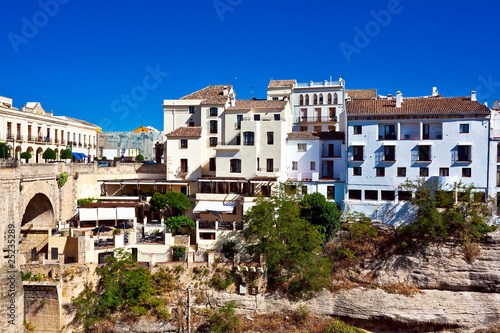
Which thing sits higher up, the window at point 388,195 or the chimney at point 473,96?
the chimney at point 473,96

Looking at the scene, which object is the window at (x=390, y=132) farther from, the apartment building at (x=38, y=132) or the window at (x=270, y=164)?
the apartment building at (x=38, y=132)

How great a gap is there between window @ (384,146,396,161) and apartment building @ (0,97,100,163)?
3290cm

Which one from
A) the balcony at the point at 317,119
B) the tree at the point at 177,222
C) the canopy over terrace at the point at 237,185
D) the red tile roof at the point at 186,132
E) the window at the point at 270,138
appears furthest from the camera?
the balcony at the point at 317,119

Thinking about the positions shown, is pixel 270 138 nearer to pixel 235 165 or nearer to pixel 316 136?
pixel 235 165

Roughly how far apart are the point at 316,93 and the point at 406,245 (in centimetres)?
2359

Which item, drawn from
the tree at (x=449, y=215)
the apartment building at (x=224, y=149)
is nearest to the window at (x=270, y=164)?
the apartment building at (x=224, y=149)

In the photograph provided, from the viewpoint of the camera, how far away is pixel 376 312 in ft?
91.5

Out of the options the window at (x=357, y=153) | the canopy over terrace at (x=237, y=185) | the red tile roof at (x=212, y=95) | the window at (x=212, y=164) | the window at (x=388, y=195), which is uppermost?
the red tile roof at (x=212, y=95)

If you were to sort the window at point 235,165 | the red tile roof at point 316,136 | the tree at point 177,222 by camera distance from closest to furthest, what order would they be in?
the tree at point 177,222, the window at point 235,165, the red tile roof at point 316,136

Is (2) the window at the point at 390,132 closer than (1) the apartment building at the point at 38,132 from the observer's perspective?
Yes

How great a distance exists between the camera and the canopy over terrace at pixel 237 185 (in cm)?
3378

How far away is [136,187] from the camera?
3775 centimetres

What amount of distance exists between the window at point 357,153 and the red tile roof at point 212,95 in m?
13.4

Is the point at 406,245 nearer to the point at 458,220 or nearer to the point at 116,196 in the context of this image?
the point at 458,220
